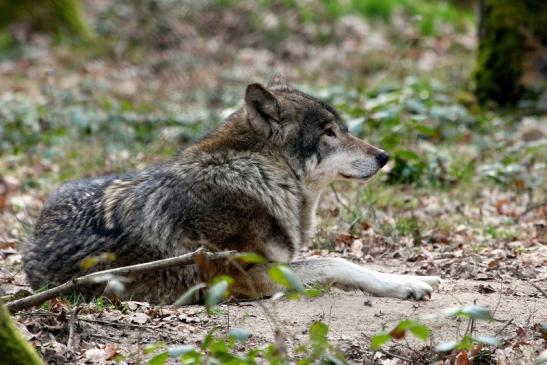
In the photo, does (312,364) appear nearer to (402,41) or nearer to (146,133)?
(146,133)

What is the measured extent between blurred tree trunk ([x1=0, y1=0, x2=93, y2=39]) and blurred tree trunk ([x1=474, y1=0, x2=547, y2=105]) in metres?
8.05

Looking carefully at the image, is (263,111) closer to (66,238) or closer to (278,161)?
(278,161)

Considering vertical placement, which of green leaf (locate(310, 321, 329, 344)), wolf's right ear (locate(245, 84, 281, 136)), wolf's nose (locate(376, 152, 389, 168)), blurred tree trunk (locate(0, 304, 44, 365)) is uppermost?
wolf's right ear (locate(245, 84, 281, 136))

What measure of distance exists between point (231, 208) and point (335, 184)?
125 inches

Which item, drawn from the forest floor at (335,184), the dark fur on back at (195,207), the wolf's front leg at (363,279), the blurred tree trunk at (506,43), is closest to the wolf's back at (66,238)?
the dark fur on back at (195,207)

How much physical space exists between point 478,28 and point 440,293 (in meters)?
7.70

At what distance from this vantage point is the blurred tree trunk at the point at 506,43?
11508 mm

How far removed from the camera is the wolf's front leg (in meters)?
5.13

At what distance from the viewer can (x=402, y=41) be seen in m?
16.0

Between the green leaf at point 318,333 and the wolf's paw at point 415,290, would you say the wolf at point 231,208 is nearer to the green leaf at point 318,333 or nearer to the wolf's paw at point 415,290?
the wolf's paw at point 415,290

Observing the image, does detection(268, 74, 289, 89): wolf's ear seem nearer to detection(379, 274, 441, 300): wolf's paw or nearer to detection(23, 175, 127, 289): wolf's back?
detection(23, 175, 127, 289): wolf's back

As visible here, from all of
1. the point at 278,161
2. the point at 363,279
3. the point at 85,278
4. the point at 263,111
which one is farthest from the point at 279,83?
the point at 85,278

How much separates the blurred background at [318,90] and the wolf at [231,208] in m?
1.17

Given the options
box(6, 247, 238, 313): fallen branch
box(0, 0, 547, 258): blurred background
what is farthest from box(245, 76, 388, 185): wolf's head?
box(6, 247, 238, 313): fallen branch
